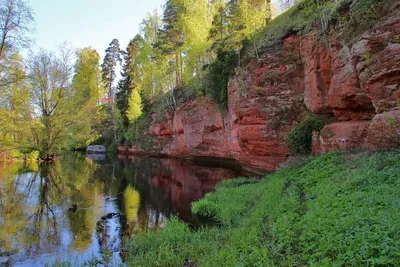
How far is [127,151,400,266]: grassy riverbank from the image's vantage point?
12.1 ft

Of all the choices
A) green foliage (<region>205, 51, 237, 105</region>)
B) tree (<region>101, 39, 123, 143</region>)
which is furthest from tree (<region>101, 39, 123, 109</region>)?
green foliage (<region>205, 51, 237, 105</region>)

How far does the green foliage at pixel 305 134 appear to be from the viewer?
505 inches

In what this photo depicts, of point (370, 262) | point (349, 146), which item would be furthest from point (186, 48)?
point (370, 262)

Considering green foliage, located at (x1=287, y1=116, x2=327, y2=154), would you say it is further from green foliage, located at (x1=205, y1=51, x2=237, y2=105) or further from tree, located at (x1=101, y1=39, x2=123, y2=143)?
tree, located at (x1=101, y1=39, x2=123, y2=143)

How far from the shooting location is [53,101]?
99.6 feet

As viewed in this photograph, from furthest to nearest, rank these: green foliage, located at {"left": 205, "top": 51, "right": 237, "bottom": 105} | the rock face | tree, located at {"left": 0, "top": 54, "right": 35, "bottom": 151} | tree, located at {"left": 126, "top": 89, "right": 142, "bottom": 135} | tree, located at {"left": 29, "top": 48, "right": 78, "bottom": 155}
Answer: tree, located at {"left": 126, "top": 89, "right": 142, "bottom": 135}, tree, located at {"left": 29, "top": 48, "right": 78, "bottom": 155}, green foliage, located at {"left": 205, "top": 51, "right": 237, "bottom": 105}, tree, located at {"left": 0, "top": 54, "right": 35, "bottom": 151}, the rock face

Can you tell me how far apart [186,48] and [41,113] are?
680 inches

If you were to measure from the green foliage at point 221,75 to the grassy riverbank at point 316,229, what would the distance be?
13454 mm

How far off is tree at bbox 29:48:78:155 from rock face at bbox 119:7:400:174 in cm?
1349

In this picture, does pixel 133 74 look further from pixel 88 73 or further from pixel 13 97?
pixel 13 97

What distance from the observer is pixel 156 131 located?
127 ft

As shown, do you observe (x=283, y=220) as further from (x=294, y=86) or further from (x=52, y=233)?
(x=294, y=86)

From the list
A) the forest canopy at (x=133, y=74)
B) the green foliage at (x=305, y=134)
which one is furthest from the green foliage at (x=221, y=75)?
the green foliage at (x=305, y=134)

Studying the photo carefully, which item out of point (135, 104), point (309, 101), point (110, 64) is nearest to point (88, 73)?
point (110, 64)
